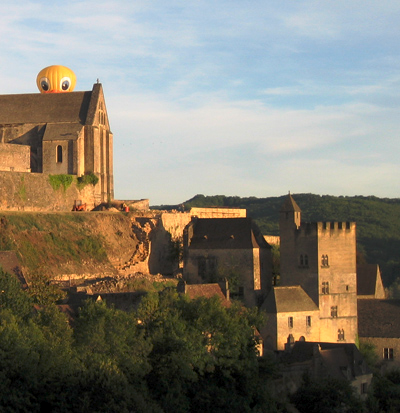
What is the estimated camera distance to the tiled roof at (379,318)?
68250mm

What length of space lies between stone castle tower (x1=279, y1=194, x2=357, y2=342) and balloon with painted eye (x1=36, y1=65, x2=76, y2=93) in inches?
881

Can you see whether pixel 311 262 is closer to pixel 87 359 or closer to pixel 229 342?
pixel 229 342


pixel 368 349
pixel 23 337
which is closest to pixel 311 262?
pixel 368 349

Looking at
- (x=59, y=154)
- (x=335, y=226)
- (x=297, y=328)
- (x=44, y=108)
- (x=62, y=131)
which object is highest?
(x=44, y=108)

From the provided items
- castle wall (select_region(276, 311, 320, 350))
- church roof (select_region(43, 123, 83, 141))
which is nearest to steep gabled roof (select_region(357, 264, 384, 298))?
castle wall (select_region(276, 311, 320, 350))

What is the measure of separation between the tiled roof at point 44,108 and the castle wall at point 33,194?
219 inches

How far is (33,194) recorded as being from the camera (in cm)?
6956

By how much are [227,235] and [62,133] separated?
47.0ft

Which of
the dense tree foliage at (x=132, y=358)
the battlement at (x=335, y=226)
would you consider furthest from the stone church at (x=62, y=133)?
the dense tree foliage at (x=132, y=358)

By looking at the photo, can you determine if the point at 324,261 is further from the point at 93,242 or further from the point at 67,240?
the point at 67,240

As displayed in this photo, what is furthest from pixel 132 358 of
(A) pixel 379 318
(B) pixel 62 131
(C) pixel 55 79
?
(C) pixel 55 79

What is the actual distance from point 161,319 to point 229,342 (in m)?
3.60

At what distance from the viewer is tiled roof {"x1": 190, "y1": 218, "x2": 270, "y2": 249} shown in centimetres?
6825

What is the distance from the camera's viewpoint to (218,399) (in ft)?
160
